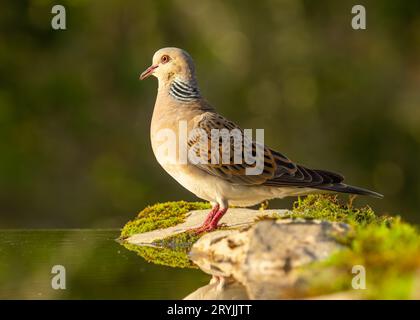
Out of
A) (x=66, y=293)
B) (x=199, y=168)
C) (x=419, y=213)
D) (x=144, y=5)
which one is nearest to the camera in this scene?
(x=66, y=293)

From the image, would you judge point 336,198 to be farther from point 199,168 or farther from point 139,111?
point 139,111

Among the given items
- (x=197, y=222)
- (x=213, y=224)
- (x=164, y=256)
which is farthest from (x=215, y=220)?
(x=164, y=256)

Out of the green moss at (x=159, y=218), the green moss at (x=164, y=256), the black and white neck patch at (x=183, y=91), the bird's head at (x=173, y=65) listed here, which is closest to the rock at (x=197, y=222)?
the green moss at (x=159, y=218)

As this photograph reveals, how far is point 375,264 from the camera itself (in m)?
3.94

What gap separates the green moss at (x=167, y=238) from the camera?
4727 millimetres

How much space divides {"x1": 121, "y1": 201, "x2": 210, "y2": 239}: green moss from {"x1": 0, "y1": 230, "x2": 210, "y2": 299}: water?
1.16 ft

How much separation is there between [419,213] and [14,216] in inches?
218

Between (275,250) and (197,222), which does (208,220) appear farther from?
(275,250)

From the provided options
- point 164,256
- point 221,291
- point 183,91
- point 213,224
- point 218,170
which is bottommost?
point 221,291

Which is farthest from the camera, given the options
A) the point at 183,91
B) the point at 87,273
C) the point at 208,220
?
the point at 183,91

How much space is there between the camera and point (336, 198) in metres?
6.21

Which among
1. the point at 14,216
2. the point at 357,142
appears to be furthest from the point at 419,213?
the point at 14,216

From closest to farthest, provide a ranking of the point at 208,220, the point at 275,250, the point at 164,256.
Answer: the point at 275,250 < the point at 164,256 < the point at 208,220

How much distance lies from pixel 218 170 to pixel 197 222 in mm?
383
